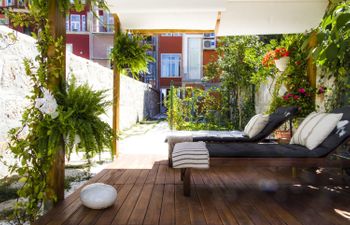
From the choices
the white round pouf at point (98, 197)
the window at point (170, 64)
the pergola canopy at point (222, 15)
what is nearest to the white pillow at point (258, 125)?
the pergola canopy at point (222, 15)

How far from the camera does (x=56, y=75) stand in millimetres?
2678

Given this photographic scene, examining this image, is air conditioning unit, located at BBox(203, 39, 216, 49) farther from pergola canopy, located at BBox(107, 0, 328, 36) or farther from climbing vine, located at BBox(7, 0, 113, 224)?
climbing vine, located at BBox(7, 0, 113, 224)

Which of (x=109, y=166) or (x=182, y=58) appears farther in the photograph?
(x=182, y=58)

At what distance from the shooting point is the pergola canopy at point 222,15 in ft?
16.4

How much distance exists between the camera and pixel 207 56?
2091 centimetres

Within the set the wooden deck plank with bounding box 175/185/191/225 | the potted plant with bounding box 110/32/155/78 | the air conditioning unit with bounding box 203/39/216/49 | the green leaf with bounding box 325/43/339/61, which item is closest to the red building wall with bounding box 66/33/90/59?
the air conditioning unit with bounding box 203/39/216/49

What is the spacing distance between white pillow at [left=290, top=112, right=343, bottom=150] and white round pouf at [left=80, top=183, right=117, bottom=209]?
2230 millimetres

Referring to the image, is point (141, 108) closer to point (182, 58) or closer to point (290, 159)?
point (182, 58)

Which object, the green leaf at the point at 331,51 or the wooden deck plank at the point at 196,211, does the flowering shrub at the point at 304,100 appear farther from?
the green leaf at the point at 331,51

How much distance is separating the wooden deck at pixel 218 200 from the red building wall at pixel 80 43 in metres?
19.0

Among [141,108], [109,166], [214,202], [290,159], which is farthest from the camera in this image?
[141,108]

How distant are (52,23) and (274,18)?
3.98 m

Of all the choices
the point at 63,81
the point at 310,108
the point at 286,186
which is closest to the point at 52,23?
the point at 63,81

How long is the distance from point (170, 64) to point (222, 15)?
59.9 ft
